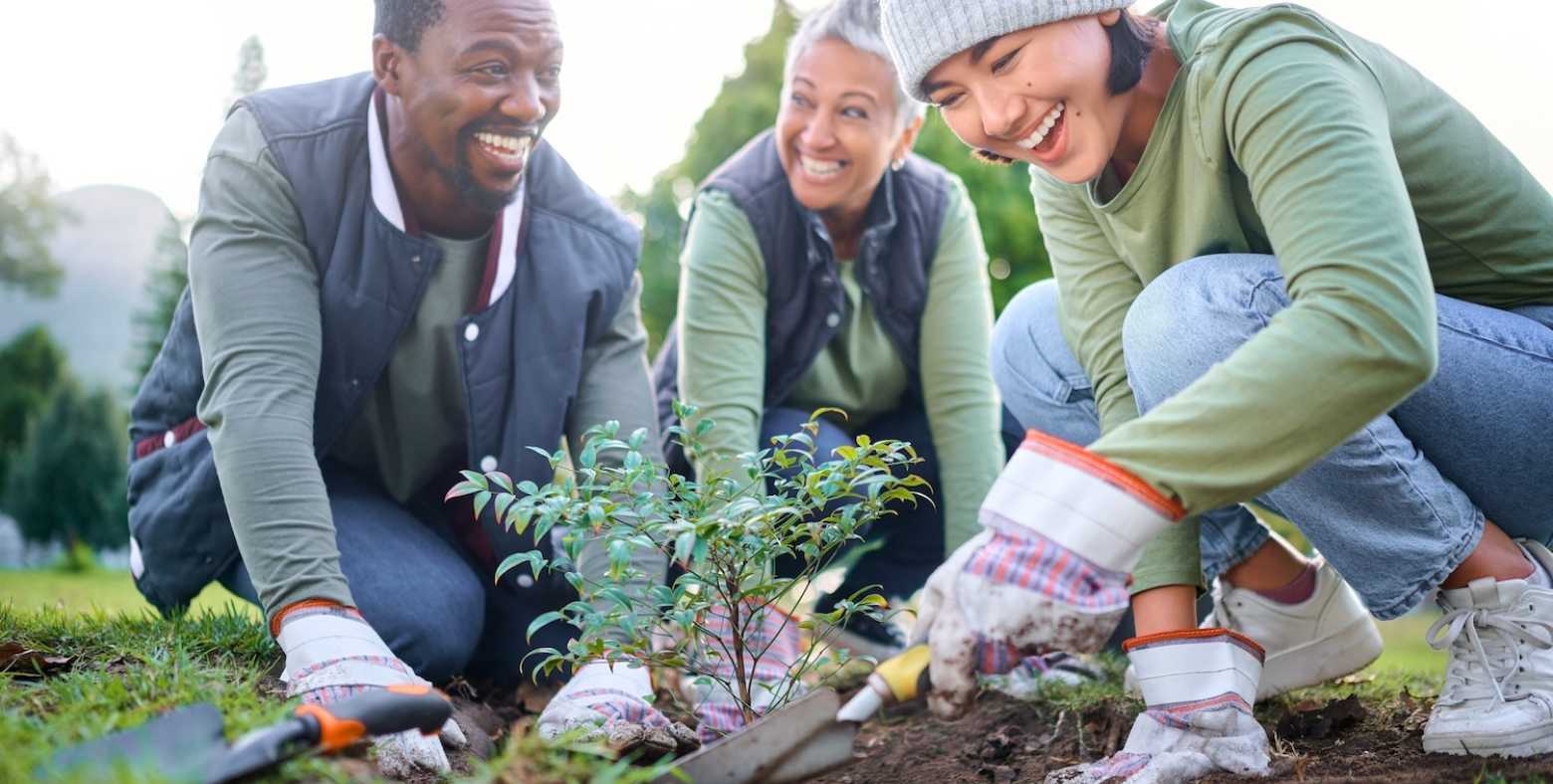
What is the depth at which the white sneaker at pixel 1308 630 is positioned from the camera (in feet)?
8.89

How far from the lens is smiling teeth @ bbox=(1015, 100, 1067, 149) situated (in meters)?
2.29

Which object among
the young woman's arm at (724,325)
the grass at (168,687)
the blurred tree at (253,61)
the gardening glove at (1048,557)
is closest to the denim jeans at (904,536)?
the young woman's arm at (724,325)

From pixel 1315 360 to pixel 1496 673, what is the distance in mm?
937

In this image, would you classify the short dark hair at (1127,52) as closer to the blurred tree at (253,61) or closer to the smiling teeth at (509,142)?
the smiling teeth at (509,142)

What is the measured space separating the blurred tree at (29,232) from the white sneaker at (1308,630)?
2471 cm

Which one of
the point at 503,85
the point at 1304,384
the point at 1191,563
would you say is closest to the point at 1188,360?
the point at 1191,563

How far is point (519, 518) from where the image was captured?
2.05m

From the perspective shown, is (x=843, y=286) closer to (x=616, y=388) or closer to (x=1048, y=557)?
(x=616, y=388)

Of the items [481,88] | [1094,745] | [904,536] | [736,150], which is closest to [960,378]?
[904,536]

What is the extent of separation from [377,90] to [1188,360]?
1.92 m

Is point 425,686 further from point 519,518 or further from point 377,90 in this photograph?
point 377,90

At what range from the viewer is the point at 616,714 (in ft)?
8.25

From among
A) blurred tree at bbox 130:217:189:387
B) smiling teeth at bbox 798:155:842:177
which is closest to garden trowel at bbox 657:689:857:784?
smiling teeth at bbox 798:155:842:177

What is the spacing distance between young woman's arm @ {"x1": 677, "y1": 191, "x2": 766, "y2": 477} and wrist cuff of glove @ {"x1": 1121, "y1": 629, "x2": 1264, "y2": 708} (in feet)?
4.66
